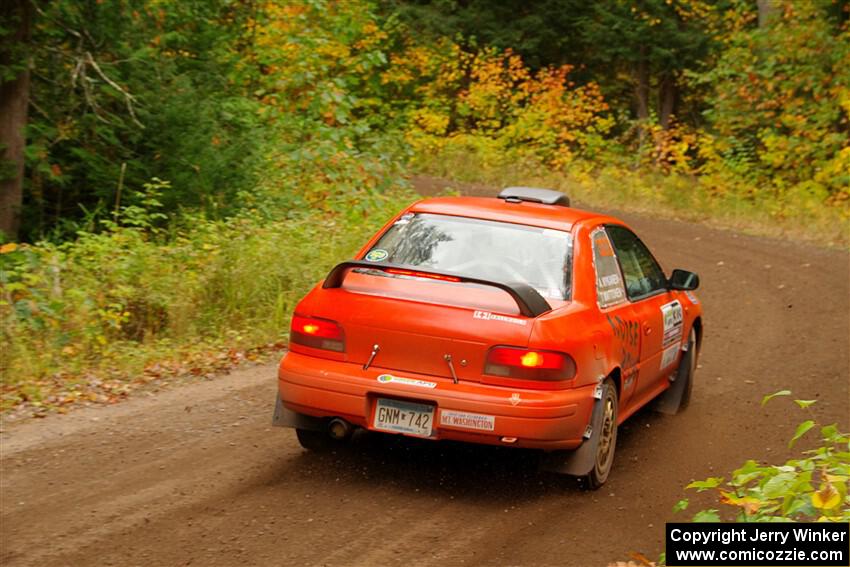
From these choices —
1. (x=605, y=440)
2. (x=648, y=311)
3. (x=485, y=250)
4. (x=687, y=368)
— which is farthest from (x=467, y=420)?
(x=687, y=368)

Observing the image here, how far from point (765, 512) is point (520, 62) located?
97.6ft

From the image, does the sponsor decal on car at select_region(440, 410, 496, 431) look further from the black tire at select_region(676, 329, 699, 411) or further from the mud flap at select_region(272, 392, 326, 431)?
the black tire at select_region(676, 329, 699, 411)

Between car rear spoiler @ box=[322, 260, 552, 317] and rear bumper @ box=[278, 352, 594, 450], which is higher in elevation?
car rear spoiler @ box=[322, 260, 552, 317]

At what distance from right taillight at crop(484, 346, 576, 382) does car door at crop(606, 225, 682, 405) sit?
1.44 meters

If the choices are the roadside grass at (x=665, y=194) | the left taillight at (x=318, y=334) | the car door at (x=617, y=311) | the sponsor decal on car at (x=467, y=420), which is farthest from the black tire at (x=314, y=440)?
the roadside grass at (x=665, y=194)

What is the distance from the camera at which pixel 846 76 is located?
83.3ft

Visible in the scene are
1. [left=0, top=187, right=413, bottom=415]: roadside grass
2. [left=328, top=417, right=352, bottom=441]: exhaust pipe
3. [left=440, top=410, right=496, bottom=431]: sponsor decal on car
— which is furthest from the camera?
[left=0, top=187, right=413, bottom=415]: roadside grass

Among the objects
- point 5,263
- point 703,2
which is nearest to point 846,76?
point 703,2

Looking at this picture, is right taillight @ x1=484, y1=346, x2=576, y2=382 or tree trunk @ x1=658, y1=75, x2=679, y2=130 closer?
right taillight @ x1=484, y1=346, x2=576, y2=382

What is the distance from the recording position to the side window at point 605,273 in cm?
722

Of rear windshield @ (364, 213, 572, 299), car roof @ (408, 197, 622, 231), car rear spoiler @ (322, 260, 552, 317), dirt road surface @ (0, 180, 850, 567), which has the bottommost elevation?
dirt road surface @ (0, 180, 850, 567)

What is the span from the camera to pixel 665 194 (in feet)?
85.9

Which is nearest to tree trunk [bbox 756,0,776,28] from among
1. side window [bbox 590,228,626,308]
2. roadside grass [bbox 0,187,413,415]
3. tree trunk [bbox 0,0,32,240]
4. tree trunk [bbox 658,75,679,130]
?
tree trunk [bbox 658,75,679,130]

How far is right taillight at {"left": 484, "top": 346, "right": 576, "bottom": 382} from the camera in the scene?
6.28 m
